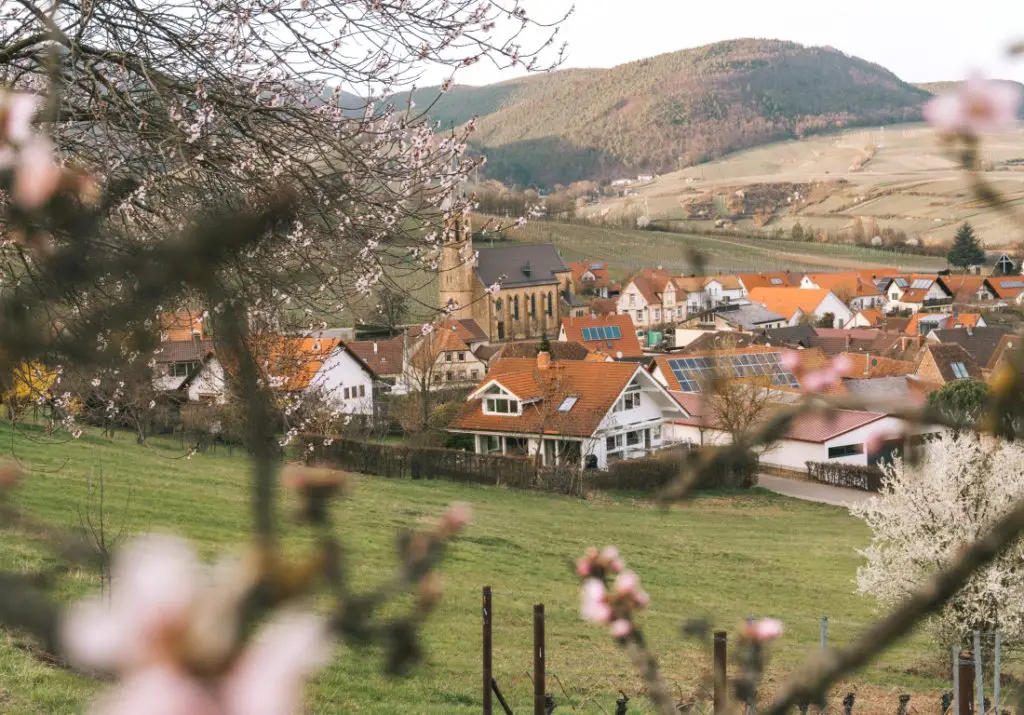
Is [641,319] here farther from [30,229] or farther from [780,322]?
[30,229]

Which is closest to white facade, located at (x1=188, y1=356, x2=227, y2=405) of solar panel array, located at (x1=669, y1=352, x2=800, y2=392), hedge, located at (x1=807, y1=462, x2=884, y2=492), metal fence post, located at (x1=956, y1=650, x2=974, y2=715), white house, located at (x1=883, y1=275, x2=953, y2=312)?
solar panel array, located at (x1=669, y1=352, x2=800, y2=392)

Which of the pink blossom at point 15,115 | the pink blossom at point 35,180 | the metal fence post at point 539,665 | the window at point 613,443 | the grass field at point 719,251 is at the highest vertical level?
the grass field at point 719,251

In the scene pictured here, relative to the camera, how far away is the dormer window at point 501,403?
36375 mm

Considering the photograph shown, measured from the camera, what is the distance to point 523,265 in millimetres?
82188

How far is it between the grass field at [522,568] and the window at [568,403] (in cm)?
588

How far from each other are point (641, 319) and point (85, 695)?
76.8 m

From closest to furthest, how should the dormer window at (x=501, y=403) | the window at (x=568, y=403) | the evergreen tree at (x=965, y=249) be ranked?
the window at (x=568, y=403)
the dormer window at (x=501, y=403)
the evergreen tree at (x=965, y=249)

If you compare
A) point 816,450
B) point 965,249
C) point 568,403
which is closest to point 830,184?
point 965,249

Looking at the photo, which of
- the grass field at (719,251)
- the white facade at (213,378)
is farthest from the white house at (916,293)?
the white facade at (213,378)

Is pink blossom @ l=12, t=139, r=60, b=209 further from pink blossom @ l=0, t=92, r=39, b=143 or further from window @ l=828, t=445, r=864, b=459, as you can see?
window @ l=828, t=445, r=864, b=459

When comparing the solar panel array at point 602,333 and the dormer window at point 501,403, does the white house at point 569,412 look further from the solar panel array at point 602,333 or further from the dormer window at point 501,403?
the solar panel array at point 602,333

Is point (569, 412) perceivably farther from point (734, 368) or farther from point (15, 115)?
point (15, 115)

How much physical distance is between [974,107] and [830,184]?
14602cm

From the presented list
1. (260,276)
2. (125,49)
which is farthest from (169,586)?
(125,49)
